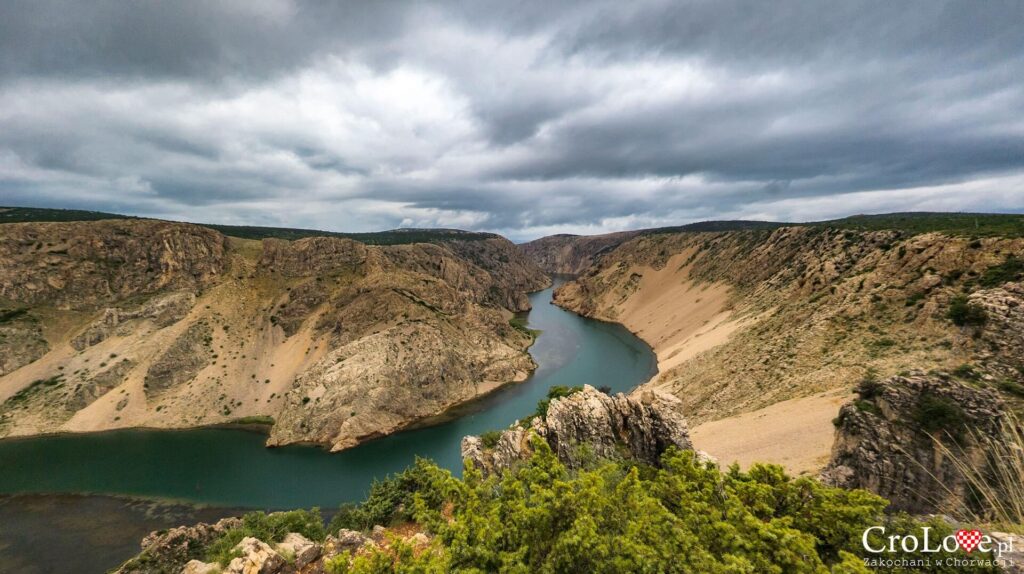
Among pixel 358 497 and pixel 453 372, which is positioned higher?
pixel 453 372

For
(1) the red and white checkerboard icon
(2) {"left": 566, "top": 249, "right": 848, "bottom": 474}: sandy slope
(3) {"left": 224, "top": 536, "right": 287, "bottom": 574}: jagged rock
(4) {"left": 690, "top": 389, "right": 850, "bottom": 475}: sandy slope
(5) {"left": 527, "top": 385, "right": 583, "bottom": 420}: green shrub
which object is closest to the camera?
(1) the red and white checkerboard icon

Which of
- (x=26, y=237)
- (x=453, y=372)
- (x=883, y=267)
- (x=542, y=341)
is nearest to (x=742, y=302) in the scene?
(x=883, y=267)

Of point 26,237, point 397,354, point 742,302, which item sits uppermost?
point 26,237

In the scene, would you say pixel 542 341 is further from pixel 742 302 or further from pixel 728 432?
pixel 728 432

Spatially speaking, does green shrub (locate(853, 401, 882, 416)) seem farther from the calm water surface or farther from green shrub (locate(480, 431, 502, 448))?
the calm water surface

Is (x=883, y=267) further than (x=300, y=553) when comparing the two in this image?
Yes

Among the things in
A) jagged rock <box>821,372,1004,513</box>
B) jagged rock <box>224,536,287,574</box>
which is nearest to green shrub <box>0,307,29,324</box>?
jagged rock <box>224,536,287,574</box>
